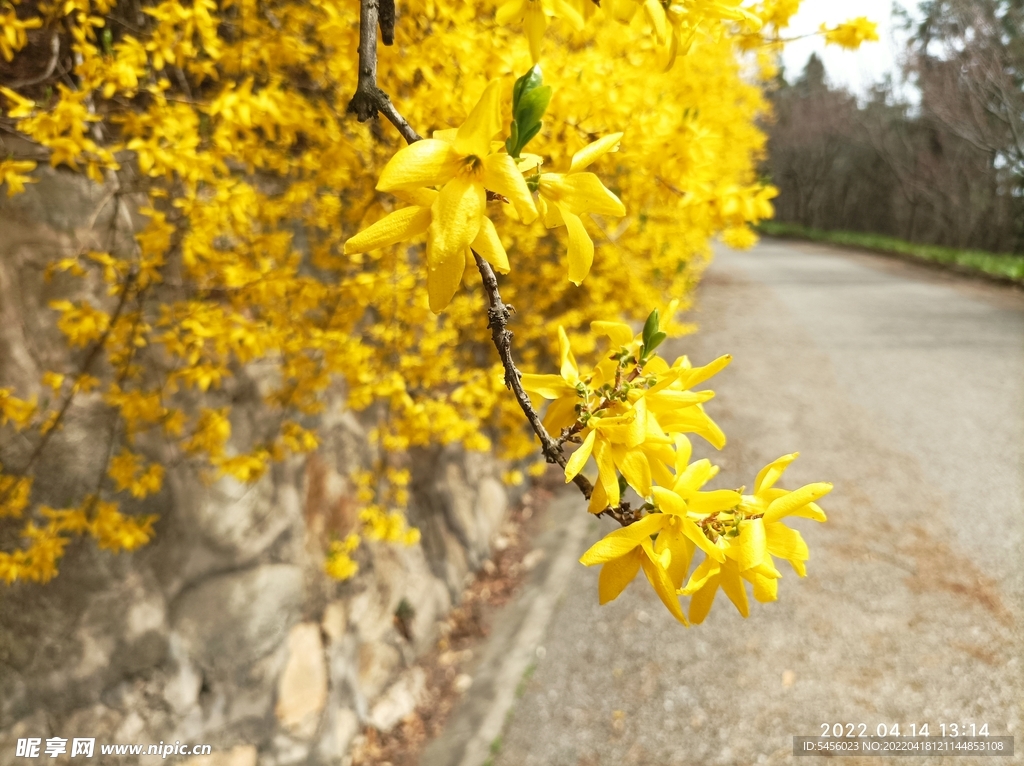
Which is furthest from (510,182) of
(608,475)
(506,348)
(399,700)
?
(399,700)

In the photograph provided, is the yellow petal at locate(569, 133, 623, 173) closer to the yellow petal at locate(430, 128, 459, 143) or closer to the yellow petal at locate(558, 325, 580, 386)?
the yellow petal at locate(430, 128, 459, 143)

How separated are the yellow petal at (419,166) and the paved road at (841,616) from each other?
335cm

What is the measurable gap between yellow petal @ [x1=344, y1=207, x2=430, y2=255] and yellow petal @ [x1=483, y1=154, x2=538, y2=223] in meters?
0.10

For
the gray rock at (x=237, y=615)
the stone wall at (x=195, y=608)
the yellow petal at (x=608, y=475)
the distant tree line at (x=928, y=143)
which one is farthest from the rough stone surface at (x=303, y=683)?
the distant tree line at (x=928, y=143)

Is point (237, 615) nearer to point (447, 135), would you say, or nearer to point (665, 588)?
point (665, 588)

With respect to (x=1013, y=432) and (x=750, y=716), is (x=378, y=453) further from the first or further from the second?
(x=1013, y=432)

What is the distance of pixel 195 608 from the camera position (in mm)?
2629

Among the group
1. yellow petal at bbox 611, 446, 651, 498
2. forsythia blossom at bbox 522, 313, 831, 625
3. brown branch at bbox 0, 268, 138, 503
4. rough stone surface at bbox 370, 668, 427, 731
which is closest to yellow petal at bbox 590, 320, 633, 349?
forsythia blossom at bbox 522, 313, 831, 625

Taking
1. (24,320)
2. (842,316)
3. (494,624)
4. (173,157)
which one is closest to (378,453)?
(494,624)

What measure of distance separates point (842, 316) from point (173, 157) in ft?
32.1

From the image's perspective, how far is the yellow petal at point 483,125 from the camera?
0.62m

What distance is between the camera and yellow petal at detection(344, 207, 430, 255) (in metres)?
0.66

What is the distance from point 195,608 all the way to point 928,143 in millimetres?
22480

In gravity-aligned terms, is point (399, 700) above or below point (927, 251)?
below
